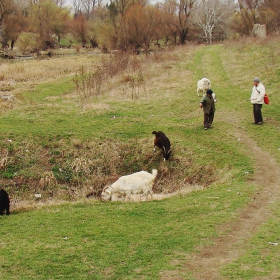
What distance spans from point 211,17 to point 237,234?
A: 203 feet

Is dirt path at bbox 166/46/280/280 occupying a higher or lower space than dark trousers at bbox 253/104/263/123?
lower

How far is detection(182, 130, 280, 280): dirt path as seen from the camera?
22.9 ft

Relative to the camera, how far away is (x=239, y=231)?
8.33 meters

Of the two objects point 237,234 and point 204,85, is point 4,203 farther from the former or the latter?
point 204,85

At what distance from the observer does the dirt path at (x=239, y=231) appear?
275 inches

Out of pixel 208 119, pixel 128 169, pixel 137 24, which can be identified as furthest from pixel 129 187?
pixel 137 24

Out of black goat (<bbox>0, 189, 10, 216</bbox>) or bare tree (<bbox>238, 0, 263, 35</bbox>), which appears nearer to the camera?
black goat (<bbox>0, 189, 10, 216</bbox>)

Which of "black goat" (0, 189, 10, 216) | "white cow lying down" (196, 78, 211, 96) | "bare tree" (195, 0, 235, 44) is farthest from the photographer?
"bare tree" (195, 0, 235, 44)

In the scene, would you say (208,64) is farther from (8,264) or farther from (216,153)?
(8,264)

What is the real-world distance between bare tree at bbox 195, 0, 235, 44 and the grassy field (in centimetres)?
3581

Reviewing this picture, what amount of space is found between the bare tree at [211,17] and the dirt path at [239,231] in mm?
53740

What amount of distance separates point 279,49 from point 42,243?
84.7ft

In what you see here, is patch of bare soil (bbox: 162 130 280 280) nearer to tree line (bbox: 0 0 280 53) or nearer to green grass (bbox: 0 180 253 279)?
green grass (bbox: 0 180 253 279)

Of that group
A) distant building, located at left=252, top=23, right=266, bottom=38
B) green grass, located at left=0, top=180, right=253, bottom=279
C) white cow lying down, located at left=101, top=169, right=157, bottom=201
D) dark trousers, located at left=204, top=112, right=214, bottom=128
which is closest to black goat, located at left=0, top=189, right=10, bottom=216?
green grass, located at left=0, top=180, right=253, bottom=279
